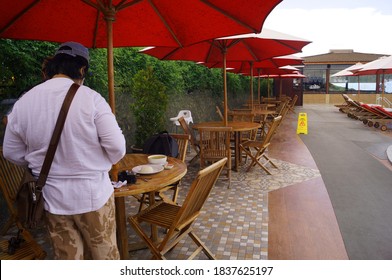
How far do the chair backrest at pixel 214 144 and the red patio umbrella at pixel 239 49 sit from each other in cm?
38

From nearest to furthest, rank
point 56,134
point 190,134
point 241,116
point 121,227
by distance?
1. point 56,134
2. point 121,227
3. point 190,134
4. point 241,116

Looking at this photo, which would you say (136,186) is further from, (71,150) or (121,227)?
(71,150)

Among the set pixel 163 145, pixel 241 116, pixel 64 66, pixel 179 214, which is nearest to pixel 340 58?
pixel 241 116

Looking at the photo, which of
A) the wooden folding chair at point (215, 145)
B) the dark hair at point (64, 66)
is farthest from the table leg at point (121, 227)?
the wooden folding chair at point (215, 145)

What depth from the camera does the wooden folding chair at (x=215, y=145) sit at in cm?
446

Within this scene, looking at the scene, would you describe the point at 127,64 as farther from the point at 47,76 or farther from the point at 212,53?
the point at 47,76

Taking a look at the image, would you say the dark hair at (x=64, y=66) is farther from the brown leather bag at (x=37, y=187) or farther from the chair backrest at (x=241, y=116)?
the chair backrest at (x=241, y=116)

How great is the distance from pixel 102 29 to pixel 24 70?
3.60 feet

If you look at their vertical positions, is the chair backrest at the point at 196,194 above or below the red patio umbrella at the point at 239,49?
below

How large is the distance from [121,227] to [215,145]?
264 cm

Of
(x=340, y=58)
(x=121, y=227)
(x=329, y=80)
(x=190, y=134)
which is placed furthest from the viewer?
(x=329, y=80)

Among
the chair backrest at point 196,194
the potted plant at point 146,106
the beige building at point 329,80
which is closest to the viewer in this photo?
the chair backrest at point 196,194

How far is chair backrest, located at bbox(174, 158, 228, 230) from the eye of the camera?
2.00 m

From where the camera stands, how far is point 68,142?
1482 mm
